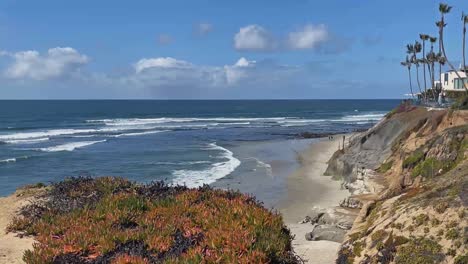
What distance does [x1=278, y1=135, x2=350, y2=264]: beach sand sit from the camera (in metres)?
14.9

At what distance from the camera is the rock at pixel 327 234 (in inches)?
647

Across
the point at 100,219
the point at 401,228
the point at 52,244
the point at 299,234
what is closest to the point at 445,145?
the point at 299,234

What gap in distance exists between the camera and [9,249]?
973cm

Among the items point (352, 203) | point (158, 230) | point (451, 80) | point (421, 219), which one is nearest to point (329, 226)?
point (352, 203)

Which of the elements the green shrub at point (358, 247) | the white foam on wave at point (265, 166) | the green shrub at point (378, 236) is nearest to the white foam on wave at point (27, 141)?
the white foam on wave at point (265, 166)

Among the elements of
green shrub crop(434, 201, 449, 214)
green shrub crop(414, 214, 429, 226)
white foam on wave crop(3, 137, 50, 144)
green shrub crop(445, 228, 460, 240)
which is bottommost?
white foam on wave crop(3, 137, 50, 144)

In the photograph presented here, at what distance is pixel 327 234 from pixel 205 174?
19.7 metres

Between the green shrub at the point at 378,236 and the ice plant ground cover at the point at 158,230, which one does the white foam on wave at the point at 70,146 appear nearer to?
the ice plant ground cover at the point at 158,230

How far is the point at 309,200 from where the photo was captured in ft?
88.2

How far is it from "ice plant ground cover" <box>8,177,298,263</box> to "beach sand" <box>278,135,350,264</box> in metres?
4.12

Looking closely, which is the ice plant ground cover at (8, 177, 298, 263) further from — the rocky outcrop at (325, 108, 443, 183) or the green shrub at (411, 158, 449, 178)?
the rocky outcrop at (325, 108, 443, 183)

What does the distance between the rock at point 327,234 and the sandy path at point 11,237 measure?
9.20m

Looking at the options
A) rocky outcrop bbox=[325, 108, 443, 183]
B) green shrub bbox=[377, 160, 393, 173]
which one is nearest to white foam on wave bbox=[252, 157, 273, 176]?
rocky outcrop bbox=[325, 108, 443, 183]

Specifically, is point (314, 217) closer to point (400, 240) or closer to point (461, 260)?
point (400, 240)
